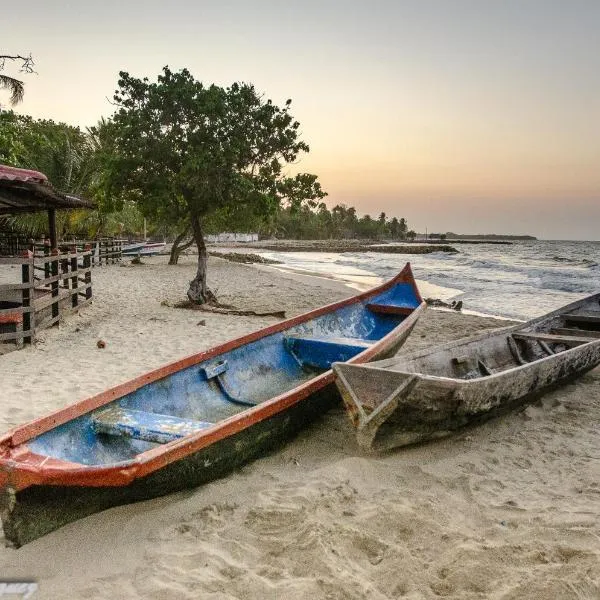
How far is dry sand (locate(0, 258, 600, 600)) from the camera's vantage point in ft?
8.57

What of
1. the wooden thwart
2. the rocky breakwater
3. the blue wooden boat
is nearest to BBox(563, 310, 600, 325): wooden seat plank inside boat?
the wooden thwart

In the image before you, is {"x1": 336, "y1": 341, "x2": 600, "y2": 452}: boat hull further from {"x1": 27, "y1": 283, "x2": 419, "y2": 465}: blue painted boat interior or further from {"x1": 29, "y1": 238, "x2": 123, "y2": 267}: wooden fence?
{"x1": 29, "y1": 238, "x2": 123, "y2": 267}: wooden fence

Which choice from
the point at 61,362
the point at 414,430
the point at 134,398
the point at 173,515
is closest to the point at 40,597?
the point at 173,515

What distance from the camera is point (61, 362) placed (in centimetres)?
674

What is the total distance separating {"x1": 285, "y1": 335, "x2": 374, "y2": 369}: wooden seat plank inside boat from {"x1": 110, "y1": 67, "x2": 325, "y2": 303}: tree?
571cm

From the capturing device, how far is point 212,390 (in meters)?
4.73

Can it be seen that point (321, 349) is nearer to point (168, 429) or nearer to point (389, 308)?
point (389, 308)

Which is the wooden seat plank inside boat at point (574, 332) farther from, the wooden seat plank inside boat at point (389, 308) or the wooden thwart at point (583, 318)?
the wooden seat plank inside boat at point (389, 308)

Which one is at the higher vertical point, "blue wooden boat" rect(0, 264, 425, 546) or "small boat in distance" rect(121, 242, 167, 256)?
"blue wooden boat" rect(0, 264, 425, 546)

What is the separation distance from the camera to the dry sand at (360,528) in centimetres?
261

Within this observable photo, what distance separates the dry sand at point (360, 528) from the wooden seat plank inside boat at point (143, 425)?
392 millimetres

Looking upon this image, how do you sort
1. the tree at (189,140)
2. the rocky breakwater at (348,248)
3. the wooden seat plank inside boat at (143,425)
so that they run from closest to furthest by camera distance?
the wooden seat plank inside boat at (143,425)
the tree at (189,140)
the rocky breakwater at (348,248)

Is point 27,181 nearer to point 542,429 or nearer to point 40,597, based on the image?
point 40,597

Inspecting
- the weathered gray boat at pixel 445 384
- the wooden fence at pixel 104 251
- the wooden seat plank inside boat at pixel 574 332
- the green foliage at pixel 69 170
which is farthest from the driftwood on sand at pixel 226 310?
the green foliage at pixel 69 170
